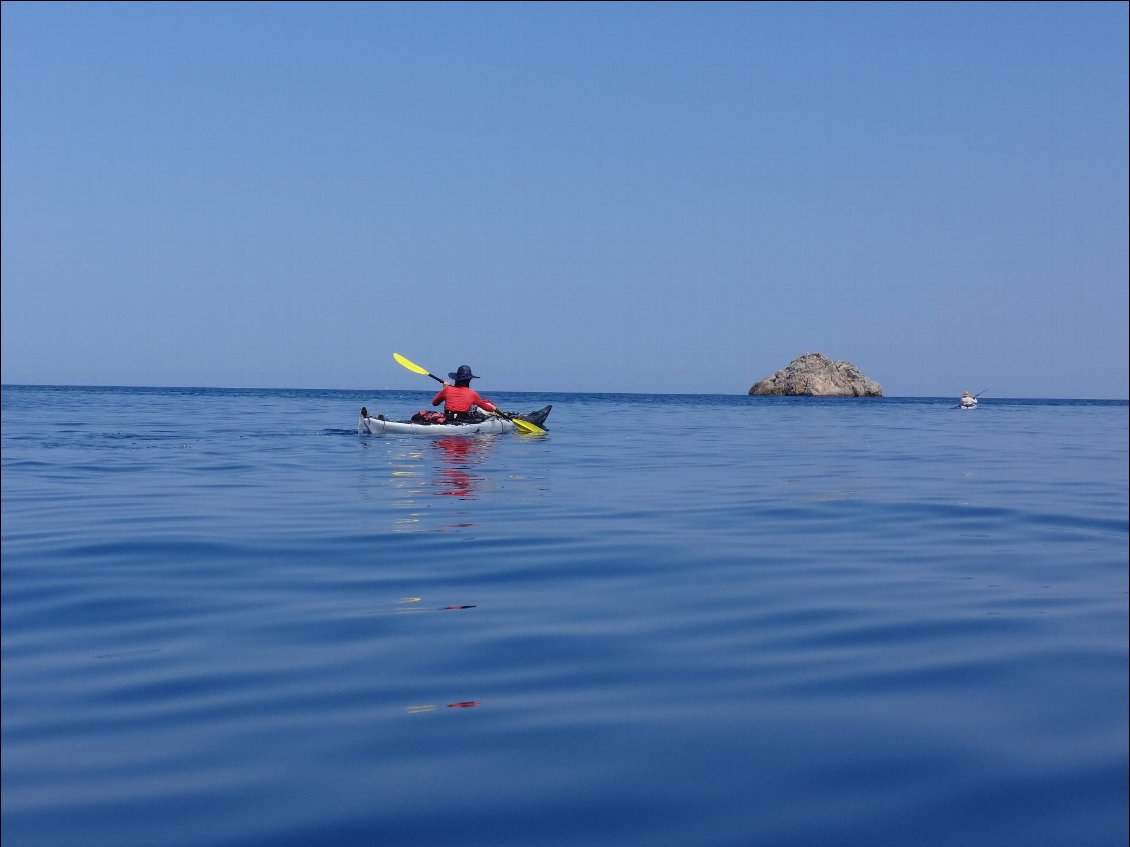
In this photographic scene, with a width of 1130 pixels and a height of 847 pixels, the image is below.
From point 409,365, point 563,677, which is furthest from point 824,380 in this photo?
point 563,677

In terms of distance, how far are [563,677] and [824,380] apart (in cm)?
13804

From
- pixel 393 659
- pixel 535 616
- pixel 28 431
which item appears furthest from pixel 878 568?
pixel 28 431

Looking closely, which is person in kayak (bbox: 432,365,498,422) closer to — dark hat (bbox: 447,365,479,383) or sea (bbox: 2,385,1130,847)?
dark hat (bbox: 447,365,479,383)

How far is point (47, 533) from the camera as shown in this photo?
961cm

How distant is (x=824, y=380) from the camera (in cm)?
13788

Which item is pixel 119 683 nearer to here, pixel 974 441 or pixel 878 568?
pixel 878 568

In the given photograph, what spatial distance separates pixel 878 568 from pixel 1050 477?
34.7ft

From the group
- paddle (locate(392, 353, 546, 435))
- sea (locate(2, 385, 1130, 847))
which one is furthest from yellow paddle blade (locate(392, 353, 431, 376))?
sea (locate(2, 385, 1130, 847))

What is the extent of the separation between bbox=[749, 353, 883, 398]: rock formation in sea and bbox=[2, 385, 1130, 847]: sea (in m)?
129

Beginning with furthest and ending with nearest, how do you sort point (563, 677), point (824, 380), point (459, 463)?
1. point (824, 380)
2. point (459, 463)
3. point (563, 677)

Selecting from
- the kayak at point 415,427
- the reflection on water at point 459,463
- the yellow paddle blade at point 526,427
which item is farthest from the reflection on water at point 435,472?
the yellow paddle blade at point 526,427

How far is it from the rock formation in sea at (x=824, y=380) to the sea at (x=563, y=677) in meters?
129

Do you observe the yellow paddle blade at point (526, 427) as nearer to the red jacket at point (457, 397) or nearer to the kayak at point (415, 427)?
the kayak at point (415, 427)

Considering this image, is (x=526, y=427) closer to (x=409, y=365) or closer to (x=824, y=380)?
(x=409, y=365)
